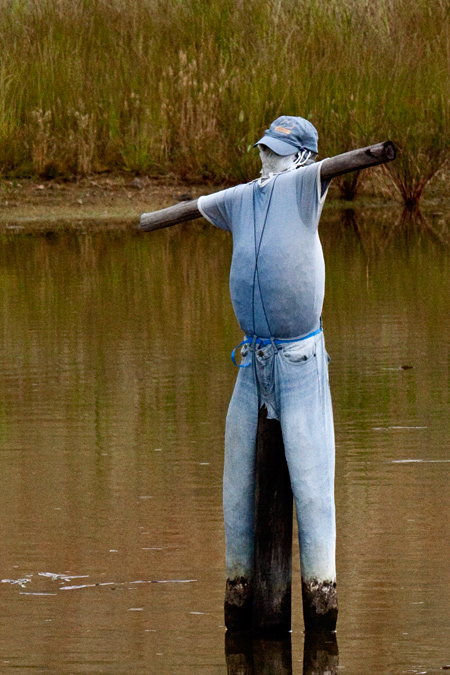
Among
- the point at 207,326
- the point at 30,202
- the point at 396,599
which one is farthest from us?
the point at 30,202

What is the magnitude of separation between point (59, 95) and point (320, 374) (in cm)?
1651

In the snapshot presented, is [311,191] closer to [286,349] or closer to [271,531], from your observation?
[286,349]

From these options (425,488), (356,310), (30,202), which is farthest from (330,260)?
(425,488)

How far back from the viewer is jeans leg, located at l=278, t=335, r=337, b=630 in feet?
16.7

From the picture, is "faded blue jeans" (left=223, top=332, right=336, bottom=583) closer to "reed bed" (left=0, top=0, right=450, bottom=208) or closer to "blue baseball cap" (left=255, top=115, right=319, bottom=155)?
"blue baseball cap" (left=255, top=115, right=319, bottom=155)

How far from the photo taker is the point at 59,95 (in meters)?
21.2

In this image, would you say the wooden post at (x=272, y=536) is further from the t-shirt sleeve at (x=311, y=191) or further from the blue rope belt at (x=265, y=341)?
the t-shirt sleeve at (x=311, y=191)

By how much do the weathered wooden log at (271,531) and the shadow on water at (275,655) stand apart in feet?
0.22

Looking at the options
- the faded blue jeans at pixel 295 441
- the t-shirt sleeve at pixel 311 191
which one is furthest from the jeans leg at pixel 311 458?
the t-shirt sleeve at pixel 311 191

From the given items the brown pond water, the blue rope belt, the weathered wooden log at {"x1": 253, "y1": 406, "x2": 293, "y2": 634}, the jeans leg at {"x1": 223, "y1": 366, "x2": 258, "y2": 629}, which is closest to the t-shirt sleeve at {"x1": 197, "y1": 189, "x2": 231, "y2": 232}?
the blue rope belt

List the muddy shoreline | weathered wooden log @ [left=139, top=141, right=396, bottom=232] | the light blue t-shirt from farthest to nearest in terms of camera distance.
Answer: the muddy shoreline, the light blue t-shirt, weathered wooden log @ [left=139, top=141, right=396, bottom=232]

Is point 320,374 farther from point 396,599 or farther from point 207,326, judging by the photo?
point 207,326

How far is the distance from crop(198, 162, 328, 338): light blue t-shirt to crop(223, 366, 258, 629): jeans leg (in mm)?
210

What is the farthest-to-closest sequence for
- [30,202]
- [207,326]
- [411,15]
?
1. [411,15]
2. [30,202]
3. [207,326]
